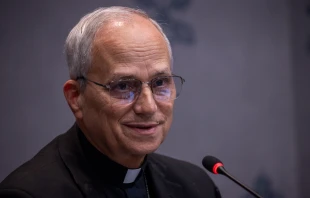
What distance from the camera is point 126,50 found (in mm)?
1133

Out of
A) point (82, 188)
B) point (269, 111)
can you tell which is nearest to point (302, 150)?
point (269, 111)

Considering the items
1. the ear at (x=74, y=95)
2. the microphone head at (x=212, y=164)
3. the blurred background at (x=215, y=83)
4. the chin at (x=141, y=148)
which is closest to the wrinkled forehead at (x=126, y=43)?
the ear at (x=74, y=95)

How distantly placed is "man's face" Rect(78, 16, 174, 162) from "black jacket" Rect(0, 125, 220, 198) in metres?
0.11

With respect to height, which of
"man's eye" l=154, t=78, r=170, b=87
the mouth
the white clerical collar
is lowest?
the white clerical collar

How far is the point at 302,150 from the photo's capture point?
2623 millimetres

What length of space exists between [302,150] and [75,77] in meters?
1.93

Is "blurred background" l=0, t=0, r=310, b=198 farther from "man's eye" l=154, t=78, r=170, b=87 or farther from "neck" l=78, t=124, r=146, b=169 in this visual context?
"man's eye" l=154, t=78, r=170, b=87

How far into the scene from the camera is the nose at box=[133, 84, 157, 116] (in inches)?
44.9

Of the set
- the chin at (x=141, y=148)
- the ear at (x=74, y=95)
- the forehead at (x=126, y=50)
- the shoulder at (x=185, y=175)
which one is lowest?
the shoulder at (x=185, y=175)

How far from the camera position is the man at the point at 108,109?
1.13 meters

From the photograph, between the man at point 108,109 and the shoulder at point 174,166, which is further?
the shoulder at point 174,166

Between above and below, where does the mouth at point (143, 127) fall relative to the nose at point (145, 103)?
below

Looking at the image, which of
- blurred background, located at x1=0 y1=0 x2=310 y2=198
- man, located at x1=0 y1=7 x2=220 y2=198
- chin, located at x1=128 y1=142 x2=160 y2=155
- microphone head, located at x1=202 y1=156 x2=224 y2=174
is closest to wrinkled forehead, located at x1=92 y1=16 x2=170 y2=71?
man, located at x1=0 y1=7 x2=220 y2=198

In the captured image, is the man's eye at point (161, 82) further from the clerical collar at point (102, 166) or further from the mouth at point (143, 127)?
the clerical collar at point (102, 166)
